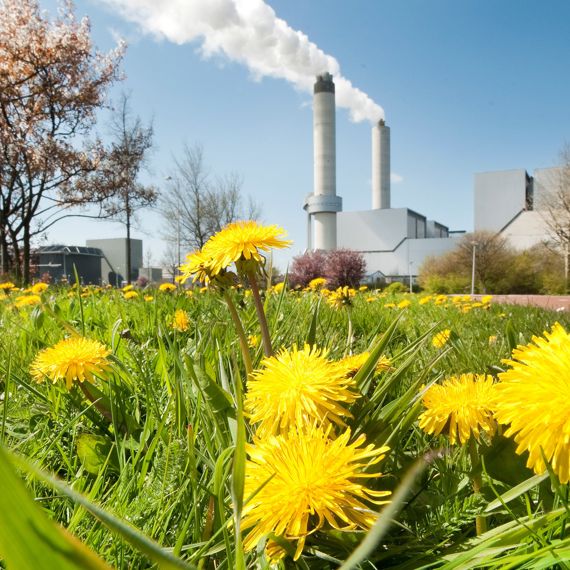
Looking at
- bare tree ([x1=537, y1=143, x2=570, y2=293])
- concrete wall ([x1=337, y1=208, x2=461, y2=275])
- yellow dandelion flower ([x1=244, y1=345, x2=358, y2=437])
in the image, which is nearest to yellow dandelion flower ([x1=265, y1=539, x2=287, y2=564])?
yellow dandelion flower ([x1=244, y1=345, x2=358, y2=437])

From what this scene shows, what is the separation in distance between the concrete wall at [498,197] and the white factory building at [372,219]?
9.75ft

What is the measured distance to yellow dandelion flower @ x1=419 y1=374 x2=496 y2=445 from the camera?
0.54m

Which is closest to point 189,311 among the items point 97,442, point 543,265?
point 97,442

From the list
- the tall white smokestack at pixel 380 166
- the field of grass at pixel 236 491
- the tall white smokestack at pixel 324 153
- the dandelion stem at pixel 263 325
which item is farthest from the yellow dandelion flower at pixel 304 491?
the tall white smokestack at pixel 380 166

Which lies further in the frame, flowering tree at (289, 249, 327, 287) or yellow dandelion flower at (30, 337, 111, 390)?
flowering tree at (289, 249, 327, 287)

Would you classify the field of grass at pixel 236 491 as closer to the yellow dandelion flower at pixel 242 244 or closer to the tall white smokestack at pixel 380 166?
the yellow dandelion flower at pixel 242 244

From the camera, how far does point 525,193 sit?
110 feet

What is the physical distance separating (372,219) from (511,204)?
10.8m

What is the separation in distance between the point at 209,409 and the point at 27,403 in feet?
2.24

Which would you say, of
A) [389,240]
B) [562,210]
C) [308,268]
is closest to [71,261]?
[308,268]

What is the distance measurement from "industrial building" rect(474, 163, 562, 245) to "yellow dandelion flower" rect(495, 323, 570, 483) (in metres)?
34.2

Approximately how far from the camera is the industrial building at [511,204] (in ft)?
104

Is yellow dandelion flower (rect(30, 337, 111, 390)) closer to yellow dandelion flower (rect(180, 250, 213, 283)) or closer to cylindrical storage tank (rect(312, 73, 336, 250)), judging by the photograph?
yellow dandelion flower (rect(180, 250, 213, 283))

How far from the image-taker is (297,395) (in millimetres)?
487
